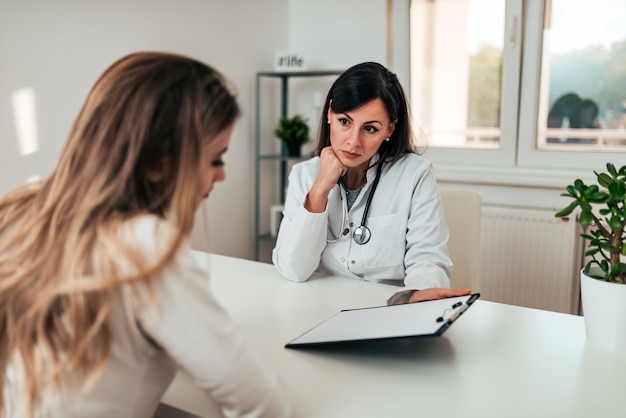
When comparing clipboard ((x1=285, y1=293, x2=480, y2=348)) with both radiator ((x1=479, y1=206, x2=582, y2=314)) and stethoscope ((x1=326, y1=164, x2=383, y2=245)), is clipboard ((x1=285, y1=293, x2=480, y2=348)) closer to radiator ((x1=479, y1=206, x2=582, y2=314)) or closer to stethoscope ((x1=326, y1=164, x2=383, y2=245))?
stethoscope ((x1=326, y1=164, x2=383, y2=245))

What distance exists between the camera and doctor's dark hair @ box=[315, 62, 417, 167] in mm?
1677

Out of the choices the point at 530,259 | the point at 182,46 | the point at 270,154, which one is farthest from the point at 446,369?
the point at 270,154

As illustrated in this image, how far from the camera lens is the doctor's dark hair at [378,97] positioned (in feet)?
5.50

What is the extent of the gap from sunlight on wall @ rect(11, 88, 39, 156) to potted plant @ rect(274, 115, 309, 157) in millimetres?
1272

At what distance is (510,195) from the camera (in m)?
2.96

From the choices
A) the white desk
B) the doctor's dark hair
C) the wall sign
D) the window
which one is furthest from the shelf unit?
the white desk

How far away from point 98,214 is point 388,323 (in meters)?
0.60

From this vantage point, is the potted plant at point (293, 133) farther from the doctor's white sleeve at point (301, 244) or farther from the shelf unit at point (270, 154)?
the doctor's white sleeve at point (301, 244)

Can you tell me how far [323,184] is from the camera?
5.43ft

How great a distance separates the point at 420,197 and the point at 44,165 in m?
1.51

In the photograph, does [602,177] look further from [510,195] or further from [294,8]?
[294,8]

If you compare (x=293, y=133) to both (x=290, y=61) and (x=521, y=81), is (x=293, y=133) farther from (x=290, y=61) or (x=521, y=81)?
(x=521, y=81)

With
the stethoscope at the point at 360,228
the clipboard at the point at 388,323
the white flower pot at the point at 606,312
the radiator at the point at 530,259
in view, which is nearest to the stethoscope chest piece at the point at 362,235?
the stethoscope at the point at 360,228

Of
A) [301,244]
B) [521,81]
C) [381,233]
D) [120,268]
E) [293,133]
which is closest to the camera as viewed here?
[120,268]
